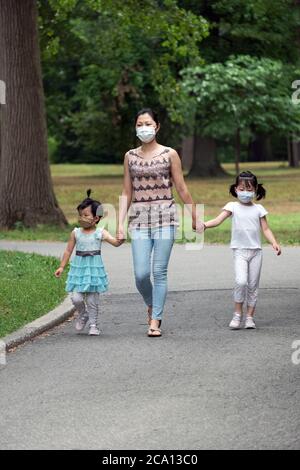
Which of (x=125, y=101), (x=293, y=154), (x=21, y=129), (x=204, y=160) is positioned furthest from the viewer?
(x=293, y=154)

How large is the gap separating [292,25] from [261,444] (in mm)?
44965

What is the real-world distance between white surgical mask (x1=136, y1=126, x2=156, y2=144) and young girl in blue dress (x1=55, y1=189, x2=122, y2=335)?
697 mm

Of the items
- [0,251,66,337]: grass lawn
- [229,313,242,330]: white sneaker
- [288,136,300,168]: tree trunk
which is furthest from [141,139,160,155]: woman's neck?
[288,136,300,168]: tree trunk

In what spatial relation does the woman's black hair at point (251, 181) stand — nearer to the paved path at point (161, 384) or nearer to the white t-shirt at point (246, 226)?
the white t-shirt at point (246, 226)

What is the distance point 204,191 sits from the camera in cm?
4212

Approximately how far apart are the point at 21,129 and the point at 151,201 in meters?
13.2

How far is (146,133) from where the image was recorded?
1077 centimetres

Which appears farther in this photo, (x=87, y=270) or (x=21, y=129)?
(x=21, y=129)

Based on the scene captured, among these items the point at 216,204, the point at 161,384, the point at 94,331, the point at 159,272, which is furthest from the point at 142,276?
the point at 216,204

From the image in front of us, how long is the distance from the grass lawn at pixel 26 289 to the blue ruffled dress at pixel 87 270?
2.07 feet

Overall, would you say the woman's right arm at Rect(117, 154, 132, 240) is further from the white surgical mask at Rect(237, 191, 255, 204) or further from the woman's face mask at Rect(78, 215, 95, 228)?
the white surgical mask at Rect(237, 191, 255, 204)

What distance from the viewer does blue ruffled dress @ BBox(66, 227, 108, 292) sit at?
1101 centimetres

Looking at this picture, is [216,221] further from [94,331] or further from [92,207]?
[94,331]

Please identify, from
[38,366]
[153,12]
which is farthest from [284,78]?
[38,366]
